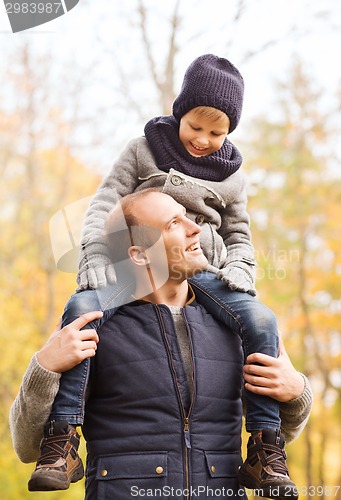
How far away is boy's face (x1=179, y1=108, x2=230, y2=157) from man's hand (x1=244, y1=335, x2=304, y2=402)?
0.84 metres

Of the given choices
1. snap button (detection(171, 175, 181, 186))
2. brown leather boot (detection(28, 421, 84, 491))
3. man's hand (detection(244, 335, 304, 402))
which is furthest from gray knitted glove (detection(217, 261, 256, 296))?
brown leather boot (detection(28, 421, 84, 491))

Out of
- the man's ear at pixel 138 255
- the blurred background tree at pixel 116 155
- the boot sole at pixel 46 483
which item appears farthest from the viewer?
the blurred background tree at pixel 116 155

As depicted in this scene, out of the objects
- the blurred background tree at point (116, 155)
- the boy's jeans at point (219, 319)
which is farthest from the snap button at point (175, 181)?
the blurred background tree at point (116, 155)

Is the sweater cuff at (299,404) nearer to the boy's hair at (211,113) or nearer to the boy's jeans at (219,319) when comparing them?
the boy's jeans at (219,319)

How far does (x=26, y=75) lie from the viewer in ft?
46.6

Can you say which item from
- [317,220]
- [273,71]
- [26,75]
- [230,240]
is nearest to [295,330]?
[317,220]

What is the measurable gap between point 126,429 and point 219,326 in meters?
0.52

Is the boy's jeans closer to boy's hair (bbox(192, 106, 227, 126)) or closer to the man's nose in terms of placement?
the man's nose

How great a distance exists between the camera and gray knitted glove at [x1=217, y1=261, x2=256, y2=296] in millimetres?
2568

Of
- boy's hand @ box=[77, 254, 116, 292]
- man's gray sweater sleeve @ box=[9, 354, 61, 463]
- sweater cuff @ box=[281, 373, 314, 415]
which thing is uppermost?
boy's hand @ box=[77, 254, 116, 292]

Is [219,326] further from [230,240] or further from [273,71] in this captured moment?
[273,71]

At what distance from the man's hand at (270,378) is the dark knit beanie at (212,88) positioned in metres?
0.97

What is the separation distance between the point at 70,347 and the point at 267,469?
76 cm

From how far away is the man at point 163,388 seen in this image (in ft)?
7.59
